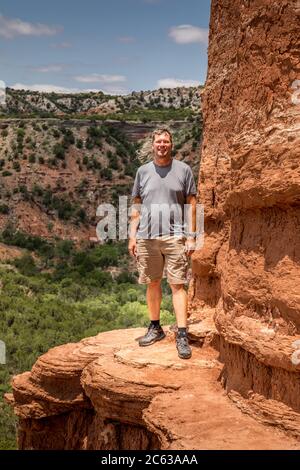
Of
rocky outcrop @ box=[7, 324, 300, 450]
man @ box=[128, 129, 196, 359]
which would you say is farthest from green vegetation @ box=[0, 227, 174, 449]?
man @ box=[128, 129, 196, 359]

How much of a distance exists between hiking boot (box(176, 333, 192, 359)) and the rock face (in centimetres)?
52

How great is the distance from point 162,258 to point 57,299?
1784cm

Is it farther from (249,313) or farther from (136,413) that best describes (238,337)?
(136,413)

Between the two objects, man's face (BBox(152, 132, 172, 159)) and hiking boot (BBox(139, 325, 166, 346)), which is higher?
man's face (BBox(152, 132, 172, 159))

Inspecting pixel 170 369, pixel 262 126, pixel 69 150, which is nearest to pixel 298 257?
pixel 262 126

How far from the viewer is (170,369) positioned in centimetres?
484

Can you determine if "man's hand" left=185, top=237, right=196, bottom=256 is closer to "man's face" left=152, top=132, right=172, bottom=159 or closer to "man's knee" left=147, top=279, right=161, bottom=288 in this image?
"man's knee" left=147, top=279, right=161, bottom=288

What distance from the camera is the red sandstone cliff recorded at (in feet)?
12.0

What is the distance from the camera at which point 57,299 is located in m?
22.5

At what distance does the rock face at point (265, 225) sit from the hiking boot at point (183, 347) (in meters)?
0.52

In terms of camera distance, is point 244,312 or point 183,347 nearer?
point 244,312

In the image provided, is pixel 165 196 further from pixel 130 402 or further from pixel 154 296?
pixel 130 402

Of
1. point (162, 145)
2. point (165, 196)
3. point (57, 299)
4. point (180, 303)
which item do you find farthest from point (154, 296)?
point (57, 299)
